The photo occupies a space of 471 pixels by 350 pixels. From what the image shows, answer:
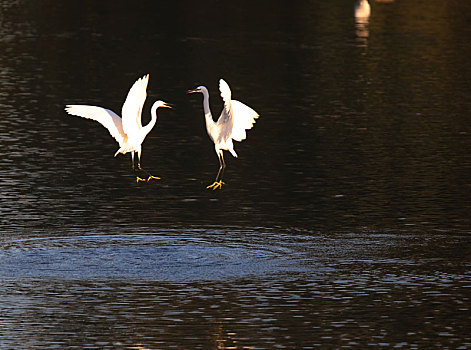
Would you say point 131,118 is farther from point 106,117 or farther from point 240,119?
point 240,119

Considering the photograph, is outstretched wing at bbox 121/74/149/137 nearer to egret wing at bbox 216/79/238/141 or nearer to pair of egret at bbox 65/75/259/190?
pair of egret at bbox 65/75/259/190

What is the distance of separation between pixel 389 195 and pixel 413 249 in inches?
181

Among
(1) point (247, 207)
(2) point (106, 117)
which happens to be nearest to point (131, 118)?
(2) point (106, 117)

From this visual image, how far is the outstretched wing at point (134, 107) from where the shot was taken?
62.6 ft

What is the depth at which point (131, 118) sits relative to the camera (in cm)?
1967

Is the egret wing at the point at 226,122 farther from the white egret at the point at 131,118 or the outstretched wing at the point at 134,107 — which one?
the outstretched wing at the point at 134,107

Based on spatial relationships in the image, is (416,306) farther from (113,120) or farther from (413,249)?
(113,120)

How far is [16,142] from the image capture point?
30.4 meters

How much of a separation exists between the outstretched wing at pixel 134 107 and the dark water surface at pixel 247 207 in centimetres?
190

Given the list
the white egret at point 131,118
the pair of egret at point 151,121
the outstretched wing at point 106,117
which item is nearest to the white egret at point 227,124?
the pair of egret at point 151,121

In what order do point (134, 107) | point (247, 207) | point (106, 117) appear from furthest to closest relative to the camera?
point (247, 207) → point (106, 117) → point (134, 107)

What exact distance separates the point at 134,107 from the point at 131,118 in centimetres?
Answer: 24

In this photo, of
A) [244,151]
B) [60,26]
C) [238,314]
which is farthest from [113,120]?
[60,26]

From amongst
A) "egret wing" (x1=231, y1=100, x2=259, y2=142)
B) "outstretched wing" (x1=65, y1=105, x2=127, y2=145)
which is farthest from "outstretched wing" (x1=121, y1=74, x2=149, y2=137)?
"egret wing" (x1=231, y1=100, x2=259, y2=142)
